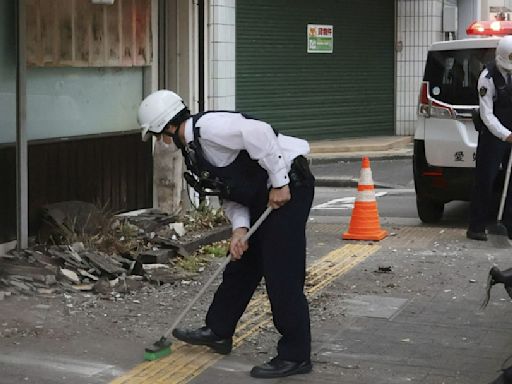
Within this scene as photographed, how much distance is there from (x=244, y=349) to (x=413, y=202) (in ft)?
25.0

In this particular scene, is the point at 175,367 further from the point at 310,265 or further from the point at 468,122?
the point at 468,122

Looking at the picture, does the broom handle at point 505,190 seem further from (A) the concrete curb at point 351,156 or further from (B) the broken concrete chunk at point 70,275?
(A) the concrete curb at point 351,156

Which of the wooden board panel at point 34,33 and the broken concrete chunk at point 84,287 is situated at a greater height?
the wooden board panel at point 34,33

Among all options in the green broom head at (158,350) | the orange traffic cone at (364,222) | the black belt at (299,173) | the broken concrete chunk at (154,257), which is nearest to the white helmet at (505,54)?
the orange traffic cone at (364,222)

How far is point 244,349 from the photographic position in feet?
20.8

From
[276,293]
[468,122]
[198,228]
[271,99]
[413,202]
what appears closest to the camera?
[276,293]

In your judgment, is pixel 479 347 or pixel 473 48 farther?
pixel 473 48

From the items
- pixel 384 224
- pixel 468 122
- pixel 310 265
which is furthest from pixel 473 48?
pixel 310 265

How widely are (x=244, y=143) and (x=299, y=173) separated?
0.38 m

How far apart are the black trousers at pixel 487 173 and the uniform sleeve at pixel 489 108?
189 millimetres

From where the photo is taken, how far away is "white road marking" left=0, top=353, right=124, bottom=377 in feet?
19.0

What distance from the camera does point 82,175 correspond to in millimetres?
8922

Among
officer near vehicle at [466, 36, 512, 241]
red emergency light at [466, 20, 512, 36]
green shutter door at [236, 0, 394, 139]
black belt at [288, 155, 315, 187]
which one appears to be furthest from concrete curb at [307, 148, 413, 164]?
black belt at [288, 155, 315, 187]

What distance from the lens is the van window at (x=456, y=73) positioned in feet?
34.9
